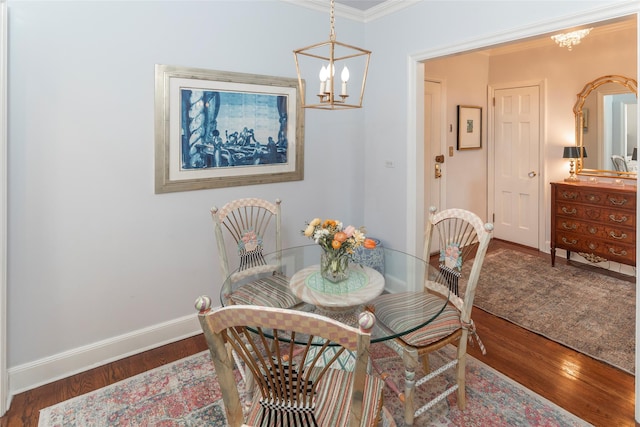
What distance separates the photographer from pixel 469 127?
16.5ft

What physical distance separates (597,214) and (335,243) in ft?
11.3

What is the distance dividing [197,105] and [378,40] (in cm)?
183

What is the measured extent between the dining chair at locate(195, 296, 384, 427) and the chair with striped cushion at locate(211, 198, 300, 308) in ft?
1.72

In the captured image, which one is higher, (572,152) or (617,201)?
(572,152)

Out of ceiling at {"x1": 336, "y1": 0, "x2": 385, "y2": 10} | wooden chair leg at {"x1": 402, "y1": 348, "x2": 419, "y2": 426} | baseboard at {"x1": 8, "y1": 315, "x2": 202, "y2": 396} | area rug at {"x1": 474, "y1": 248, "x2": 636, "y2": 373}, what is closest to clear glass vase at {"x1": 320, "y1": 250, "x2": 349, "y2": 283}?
wooden chair leg at {"x1": 402, "y1": 348, "x2": 419, "y2": 426}

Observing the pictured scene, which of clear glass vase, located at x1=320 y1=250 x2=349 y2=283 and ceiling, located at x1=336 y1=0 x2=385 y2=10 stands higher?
ceiling, located at x1=336 y1=0 x2=385 y2=10

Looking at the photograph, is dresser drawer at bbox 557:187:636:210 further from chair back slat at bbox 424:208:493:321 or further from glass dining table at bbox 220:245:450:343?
glass dining table at bbox 220:245:450:343

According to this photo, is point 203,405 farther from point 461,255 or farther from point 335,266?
point 461,255

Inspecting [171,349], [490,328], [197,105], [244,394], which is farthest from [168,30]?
[490,328]

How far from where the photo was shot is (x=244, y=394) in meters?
2.19

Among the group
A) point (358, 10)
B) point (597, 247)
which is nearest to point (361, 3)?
point (358, 10)

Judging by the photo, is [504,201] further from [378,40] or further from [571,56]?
[378,40]

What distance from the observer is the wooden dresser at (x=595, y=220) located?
366 centimetres

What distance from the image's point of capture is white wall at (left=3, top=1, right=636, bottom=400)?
2.20 meters
